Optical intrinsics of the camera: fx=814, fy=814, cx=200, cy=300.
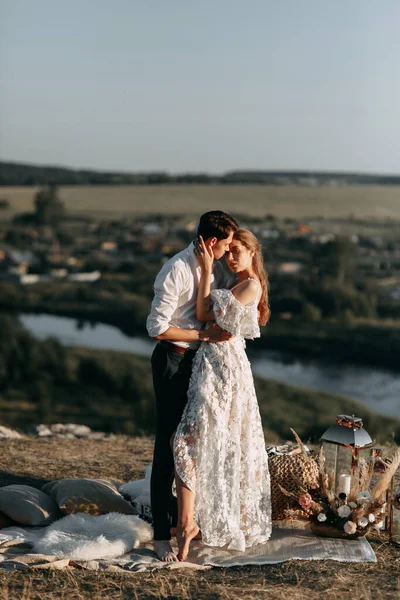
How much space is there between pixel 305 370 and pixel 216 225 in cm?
2752

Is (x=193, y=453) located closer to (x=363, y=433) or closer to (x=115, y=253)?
(x=363, y=433)

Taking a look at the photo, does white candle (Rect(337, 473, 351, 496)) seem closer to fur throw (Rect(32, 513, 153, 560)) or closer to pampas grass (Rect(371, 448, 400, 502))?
pampas grass (Rect(371, 448, 400, 502))

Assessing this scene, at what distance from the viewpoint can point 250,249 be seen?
3996 millimetres

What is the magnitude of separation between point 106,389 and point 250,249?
20955 millimetres

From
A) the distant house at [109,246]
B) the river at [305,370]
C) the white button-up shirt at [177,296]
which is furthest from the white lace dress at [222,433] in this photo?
the distant house at [109,246]

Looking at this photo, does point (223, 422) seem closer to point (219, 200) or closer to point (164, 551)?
point (164, 551)

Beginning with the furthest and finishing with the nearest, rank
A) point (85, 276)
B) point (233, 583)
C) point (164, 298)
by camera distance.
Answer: point (85, 276) < point (164, 298) < point (233, 583)

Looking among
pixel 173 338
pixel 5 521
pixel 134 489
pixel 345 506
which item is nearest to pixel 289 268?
pixel 134 489

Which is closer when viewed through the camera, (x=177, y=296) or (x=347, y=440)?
(x=177, y=296)

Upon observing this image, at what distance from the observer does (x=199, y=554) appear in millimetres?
4047

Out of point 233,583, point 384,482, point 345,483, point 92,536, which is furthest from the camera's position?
point 345,483

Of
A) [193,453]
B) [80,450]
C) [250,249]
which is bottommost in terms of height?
[80,450]

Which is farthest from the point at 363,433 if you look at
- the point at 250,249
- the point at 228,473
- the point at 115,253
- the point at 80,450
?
the point at 115,253

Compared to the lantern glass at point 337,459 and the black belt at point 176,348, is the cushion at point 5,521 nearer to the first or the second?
the black belt at point 176,348
